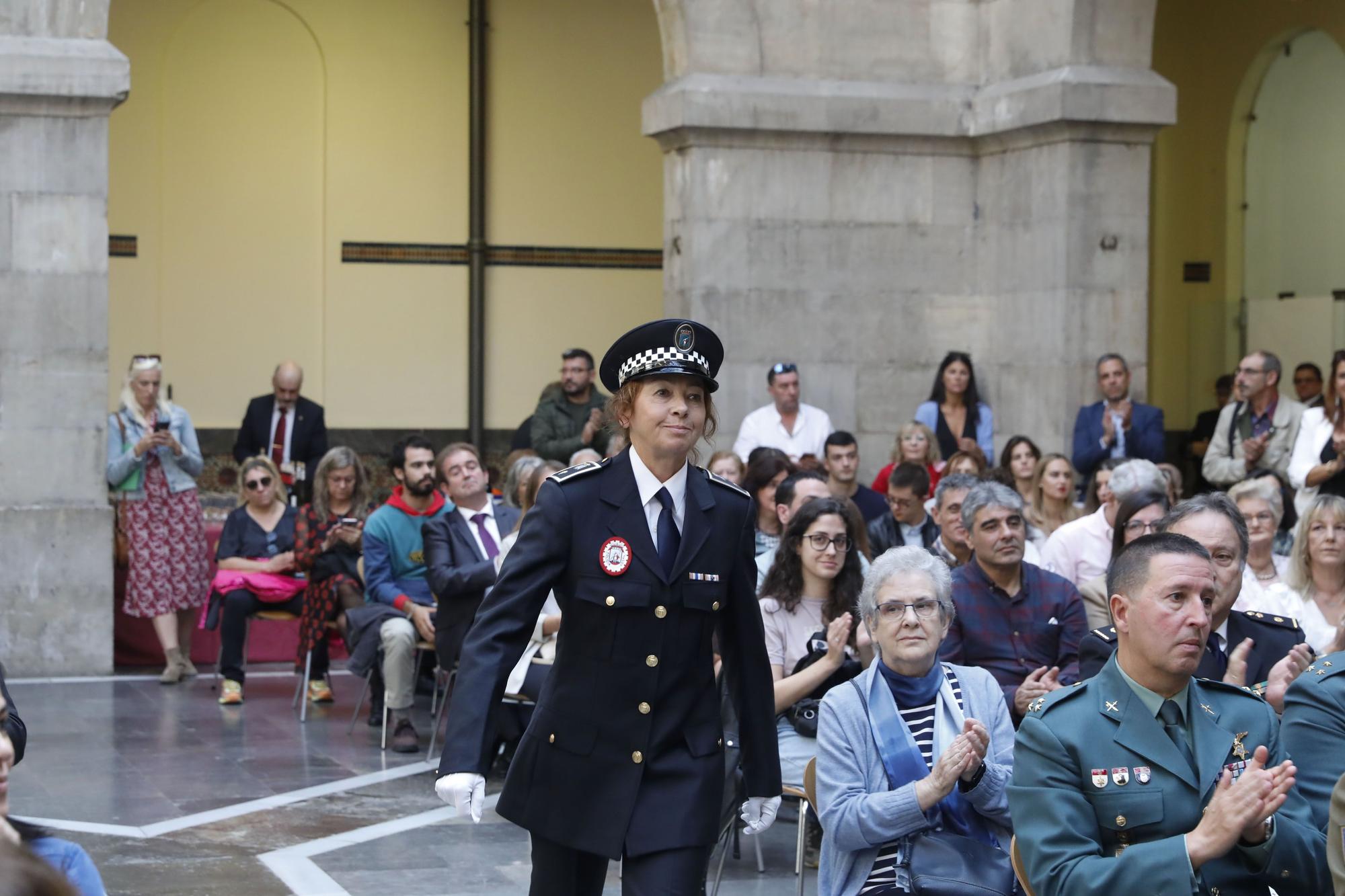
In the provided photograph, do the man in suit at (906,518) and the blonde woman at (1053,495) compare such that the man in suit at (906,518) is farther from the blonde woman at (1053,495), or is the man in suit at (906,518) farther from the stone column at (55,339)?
the stone column at (55,339)

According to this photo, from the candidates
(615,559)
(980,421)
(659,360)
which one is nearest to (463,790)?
(615,559)

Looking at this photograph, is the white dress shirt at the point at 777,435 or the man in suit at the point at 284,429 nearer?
the white dress shirt at the point at 777,435

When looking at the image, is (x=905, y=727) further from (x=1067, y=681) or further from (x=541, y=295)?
(x=541, y=295)

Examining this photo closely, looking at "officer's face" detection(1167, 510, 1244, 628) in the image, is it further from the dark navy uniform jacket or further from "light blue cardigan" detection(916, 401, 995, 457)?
"light blue cardigan" detection(916, 401, 995, 457)

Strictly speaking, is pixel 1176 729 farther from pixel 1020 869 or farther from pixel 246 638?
pixel 246 638

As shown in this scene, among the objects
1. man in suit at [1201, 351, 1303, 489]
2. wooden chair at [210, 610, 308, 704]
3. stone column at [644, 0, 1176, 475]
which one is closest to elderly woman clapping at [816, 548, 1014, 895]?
wooden chair at [210, 610, 308, 704]

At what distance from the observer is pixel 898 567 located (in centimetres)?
520

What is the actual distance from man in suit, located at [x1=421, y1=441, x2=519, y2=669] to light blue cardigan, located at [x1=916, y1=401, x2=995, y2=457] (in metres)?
3.68

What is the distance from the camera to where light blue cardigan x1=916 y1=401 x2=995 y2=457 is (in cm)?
1221

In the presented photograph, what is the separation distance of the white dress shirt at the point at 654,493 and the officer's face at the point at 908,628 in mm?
896

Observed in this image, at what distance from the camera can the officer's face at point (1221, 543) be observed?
564 centimetres

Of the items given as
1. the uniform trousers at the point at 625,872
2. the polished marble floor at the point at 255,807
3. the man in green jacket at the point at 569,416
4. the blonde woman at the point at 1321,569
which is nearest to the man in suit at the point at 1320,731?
the uniform trousers at the point at 625,872

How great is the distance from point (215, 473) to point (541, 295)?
123 inches

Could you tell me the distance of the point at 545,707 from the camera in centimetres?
439
